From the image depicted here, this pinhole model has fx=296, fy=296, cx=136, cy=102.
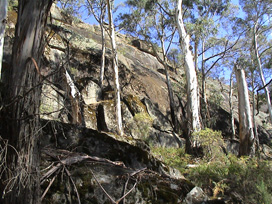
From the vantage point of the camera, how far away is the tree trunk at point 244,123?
9.00 metres

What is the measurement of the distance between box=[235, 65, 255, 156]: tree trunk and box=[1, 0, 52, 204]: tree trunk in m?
7.44

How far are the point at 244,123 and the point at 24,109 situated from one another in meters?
7.82

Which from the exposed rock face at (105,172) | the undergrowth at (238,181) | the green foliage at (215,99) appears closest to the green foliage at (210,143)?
the undergrowth at (238,181)

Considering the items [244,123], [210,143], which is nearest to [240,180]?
[210,143]

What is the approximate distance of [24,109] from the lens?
9.75ft

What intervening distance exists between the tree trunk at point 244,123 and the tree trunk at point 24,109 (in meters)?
7.44

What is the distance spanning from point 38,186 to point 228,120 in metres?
19.9

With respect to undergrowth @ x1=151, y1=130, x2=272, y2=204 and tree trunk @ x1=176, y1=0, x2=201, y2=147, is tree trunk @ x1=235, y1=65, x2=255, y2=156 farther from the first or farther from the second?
undergrowth @ x1=151, y1=130, x2=272, y2=204

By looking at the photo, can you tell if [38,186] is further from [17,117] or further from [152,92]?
[152,92]

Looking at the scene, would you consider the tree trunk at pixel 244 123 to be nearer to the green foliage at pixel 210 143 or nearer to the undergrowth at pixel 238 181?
the green foliage at pixel 210 143

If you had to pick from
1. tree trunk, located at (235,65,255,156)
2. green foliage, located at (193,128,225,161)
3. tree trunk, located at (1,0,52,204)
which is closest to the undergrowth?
green foliage, located at (193,128,225,161)

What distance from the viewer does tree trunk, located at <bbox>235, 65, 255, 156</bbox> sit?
9.00 meters

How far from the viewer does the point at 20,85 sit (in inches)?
118

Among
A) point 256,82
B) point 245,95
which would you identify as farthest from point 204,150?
point 256,82
